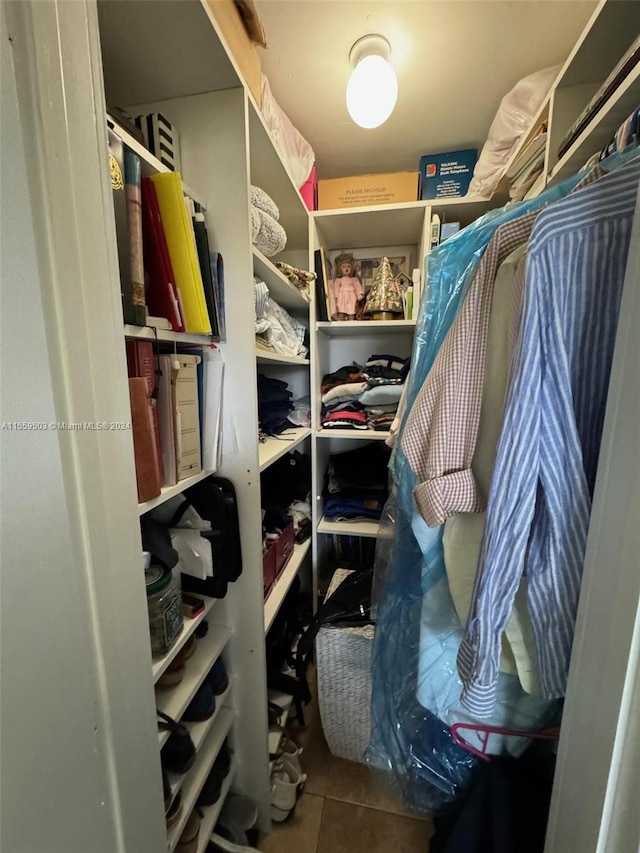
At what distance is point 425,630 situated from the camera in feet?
2.38

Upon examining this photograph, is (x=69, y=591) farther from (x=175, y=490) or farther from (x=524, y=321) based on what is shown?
(x=524, y=321)

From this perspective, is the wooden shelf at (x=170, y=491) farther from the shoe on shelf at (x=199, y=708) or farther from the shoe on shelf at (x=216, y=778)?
the shoe on shelf at (x=216, y=778)

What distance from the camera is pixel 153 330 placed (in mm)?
582

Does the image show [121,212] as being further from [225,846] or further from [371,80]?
[225,846]

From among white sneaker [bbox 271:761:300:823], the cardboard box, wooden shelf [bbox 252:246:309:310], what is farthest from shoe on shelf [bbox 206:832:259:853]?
the cardboard box

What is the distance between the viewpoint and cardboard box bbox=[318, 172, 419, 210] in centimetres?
133

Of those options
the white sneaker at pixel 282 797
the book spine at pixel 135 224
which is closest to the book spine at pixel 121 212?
the book spine at pixel 135 224

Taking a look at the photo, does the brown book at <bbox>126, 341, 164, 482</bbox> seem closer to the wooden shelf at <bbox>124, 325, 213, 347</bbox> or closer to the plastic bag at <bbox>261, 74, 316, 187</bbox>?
the wooden shelf at <bbox>124, 325, 213, 347</bbox>

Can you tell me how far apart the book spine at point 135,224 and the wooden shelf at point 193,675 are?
2.51 ft

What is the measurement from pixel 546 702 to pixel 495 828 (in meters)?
0.29

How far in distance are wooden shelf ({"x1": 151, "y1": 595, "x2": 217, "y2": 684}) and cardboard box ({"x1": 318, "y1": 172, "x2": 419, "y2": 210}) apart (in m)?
1.49

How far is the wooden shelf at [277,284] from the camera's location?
2.88ft

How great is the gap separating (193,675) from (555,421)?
0.90m

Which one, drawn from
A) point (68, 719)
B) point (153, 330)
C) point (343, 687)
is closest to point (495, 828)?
point (343, 687)
